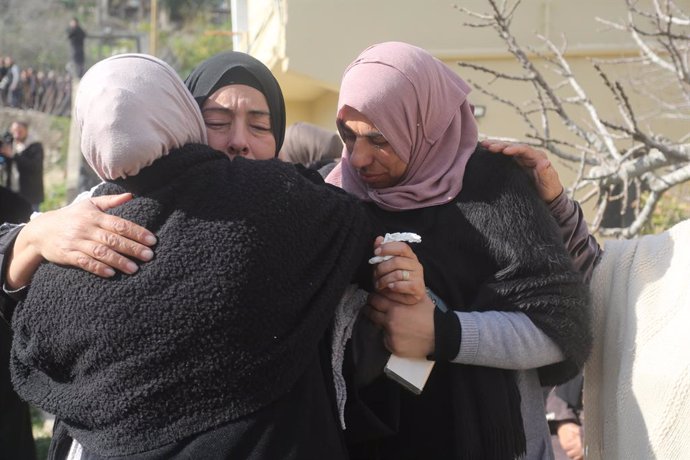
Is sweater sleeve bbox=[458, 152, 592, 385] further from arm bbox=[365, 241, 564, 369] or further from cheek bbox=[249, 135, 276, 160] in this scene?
cheek bbox=[249, 135, 276, 160]

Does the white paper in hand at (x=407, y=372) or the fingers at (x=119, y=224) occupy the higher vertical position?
the fingers at (x=119, y=224)

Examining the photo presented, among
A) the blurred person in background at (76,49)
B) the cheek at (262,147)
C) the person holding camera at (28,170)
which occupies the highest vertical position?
the cheek at (262,147)

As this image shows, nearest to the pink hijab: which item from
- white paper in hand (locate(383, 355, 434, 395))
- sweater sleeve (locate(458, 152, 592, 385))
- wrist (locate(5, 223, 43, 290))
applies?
sweater sleeve (locate(458, 152, 592, 385))

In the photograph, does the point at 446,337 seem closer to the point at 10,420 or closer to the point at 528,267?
the point at 528,267

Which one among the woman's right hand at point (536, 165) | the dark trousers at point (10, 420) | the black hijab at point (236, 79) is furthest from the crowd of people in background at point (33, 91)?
the woman's right hand at point (536, 165)

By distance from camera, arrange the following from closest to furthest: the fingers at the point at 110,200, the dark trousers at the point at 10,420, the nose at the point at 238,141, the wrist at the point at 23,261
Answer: the fingers at the point at 110,200 → the wrist at the point at 23,261 → the nose at the point at 238,141 → the dark trousers at the point at 10,420

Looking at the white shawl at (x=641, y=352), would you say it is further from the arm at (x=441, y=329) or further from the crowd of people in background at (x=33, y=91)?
the crowd of people in background at (x=33, y=91)

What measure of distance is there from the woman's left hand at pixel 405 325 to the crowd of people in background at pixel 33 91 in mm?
23932

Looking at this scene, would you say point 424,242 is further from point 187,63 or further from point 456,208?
point 187,63

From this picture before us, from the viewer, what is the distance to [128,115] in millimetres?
1439

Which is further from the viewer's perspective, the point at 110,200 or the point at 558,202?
the point at 558,202

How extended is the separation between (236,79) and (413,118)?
0.44 metres

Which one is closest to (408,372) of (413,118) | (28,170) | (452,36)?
(413,118)

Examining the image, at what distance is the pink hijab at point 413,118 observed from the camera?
1.93 metres
